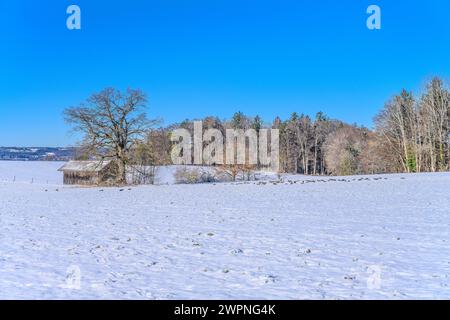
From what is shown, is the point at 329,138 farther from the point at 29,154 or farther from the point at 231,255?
the point at 29,154

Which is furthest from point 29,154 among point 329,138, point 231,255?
point 231,255

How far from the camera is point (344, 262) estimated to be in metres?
8.88

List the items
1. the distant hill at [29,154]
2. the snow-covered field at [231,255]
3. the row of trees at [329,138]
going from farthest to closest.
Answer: the distant hill at [29,154], the row of trees at [329,138], the snow-covered field at [231,255]

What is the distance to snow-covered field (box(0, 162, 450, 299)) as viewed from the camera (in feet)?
23.2

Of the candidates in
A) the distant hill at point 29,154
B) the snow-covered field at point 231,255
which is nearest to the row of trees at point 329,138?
the snow-covered field at point 231,255

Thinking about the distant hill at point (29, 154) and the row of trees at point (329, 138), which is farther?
the distant hill at point (29, 154)

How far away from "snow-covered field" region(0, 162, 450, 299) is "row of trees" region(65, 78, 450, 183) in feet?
77.5

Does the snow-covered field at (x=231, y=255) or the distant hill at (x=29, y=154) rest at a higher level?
the distant hill at (x=29, y=154)

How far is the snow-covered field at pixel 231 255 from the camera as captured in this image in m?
7.08

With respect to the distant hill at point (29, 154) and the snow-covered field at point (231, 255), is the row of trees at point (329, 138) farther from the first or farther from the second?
the distant hill at point (29, 154)

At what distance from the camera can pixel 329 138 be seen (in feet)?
294

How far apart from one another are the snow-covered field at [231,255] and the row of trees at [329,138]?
23.6m
